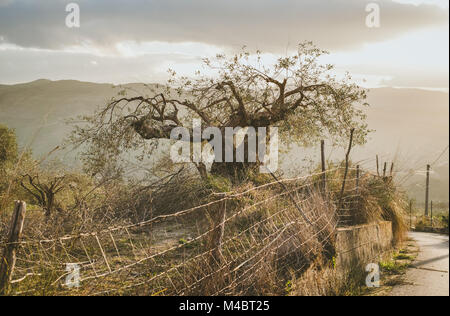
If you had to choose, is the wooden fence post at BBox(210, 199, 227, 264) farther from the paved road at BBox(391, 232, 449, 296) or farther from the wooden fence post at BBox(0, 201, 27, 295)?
the paved road at BBox(391, 232, 449, 296)

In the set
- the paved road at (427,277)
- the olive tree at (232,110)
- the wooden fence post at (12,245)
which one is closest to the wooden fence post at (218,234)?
the wooden fence post at (12,245)

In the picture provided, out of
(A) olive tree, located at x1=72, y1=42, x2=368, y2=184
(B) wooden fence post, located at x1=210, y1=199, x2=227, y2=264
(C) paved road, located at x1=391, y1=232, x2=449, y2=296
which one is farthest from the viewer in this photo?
(A) olive tree, located at x1=72, y1=42, x2=368, y2=184

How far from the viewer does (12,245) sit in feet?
9.18

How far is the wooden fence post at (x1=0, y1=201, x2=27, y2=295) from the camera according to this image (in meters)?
2.77

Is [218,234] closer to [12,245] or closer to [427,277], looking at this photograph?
[12,245]

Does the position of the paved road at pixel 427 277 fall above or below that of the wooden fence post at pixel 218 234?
below

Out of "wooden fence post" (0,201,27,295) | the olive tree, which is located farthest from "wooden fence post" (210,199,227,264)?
the olive tree

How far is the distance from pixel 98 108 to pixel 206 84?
367 centimetres

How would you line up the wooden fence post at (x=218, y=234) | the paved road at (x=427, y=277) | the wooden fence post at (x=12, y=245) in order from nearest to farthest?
the wooden fence post at (x=12, y=245) → the wooden fence post at (x=218, y=234) → the paved road at (x=427, y=277)

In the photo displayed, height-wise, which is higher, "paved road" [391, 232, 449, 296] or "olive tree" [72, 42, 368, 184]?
"olive tree" [72, 42, 368, 184]

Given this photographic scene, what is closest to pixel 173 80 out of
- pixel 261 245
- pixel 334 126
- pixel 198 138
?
pixel 198 138

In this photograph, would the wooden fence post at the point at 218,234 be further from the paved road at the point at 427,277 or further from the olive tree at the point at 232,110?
the olive tree at the point at 232,110

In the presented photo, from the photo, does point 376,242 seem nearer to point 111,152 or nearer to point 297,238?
point 297,238

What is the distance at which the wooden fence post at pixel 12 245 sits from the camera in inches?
109
